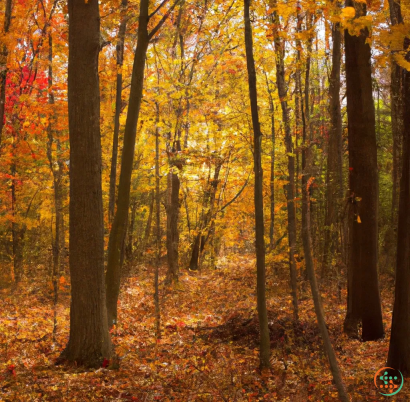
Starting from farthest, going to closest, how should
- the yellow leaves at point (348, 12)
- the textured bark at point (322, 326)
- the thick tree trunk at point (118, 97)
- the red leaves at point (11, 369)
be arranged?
1. the thick tree trunk at point (118, 97)
2. the red leaves at point (11, 369)
3. the textured bark at point (322, 326)
4. the yellow leaves at point (348, 12)

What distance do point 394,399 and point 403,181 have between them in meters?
2.63

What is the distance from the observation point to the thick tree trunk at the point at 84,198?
571 cm

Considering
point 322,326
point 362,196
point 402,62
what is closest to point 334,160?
point 362,196

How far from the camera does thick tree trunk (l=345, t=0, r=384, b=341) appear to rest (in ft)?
24.7

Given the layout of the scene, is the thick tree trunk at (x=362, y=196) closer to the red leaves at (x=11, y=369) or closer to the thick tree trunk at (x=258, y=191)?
the thick tree trunk at (x=258, y=191)

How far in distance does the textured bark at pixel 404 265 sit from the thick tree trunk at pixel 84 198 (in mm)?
4015

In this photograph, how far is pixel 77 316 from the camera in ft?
18.8

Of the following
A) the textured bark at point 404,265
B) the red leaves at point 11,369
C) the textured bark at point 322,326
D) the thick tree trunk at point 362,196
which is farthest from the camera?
the thick tree trunk at point 362,196

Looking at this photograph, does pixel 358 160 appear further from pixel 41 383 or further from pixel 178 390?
pixel 41 383

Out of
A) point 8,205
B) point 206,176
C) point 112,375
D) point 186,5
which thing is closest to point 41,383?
point 112,375

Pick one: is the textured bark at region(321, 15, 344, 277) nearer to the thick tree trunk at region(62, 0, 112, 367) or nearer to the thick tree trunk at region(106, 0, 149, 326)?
the thick tree trunk at region(106, 0, 149, 326)

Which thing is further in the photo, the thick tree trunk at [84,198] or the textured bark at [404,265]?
the thick tree trunk at [84,198]

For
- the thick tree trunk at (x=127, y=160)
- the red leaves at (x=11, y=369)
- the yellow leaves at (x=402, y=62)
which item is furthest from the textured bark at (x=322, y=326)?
the red leaves at (x=11, y=369)

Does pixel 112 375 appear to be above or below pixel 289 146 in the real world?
below
